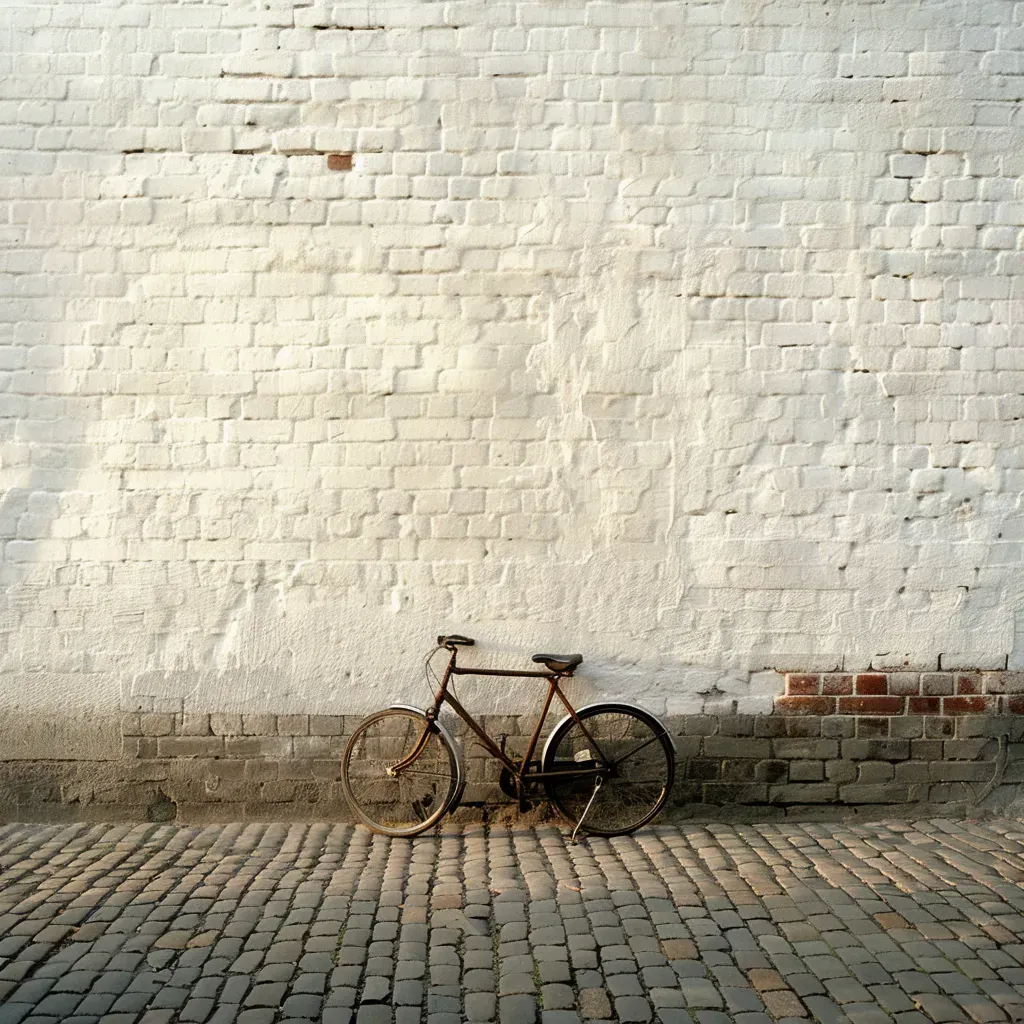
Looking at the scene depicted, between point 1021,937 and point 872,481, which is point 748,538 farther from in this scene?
point 1021,937

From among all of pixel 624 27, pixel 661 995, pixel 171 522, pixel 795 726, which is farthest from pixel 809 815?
pixel 624 27

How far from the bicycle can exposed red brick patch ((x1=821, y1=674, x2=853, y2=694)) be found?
2.86 ft

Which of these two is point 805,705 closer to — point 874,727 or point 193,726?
point 874,727

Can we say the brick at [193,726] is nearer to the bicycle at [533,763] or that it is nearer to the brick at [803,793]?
the bicycle at [533,763]

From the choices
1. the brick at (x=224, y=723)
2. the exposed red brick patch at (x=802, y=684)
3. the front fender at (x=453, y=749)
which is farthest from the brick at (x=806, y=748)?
the brick at (x=224, y=723)

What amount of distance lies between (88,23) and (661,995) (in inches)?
212

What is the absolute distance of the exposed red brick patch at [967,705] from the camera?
5.55 metres

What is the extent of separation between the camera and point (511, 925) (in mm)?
4145

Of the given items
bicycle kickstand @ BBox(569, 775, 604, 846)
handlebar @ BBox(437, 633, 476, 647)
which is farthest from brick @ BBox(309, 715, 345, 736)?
bicycle kickstand @ BBox(569, 775, 604, 846)

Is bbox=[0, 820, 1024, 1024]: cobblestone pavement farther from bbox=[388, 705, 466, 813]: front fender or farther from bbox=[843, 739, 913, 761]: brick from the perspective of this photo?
bbox=[843, 739, 913, 761]: brick

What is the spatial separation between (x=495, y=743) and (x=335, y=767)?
2.82 feet

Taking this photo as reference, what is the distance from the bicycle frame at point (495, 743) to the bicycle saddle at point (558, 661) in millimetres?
42

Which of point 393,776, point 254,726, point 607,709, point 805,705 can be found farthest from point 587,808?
point 254,726

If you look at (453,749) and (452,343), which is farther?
(452,343)
